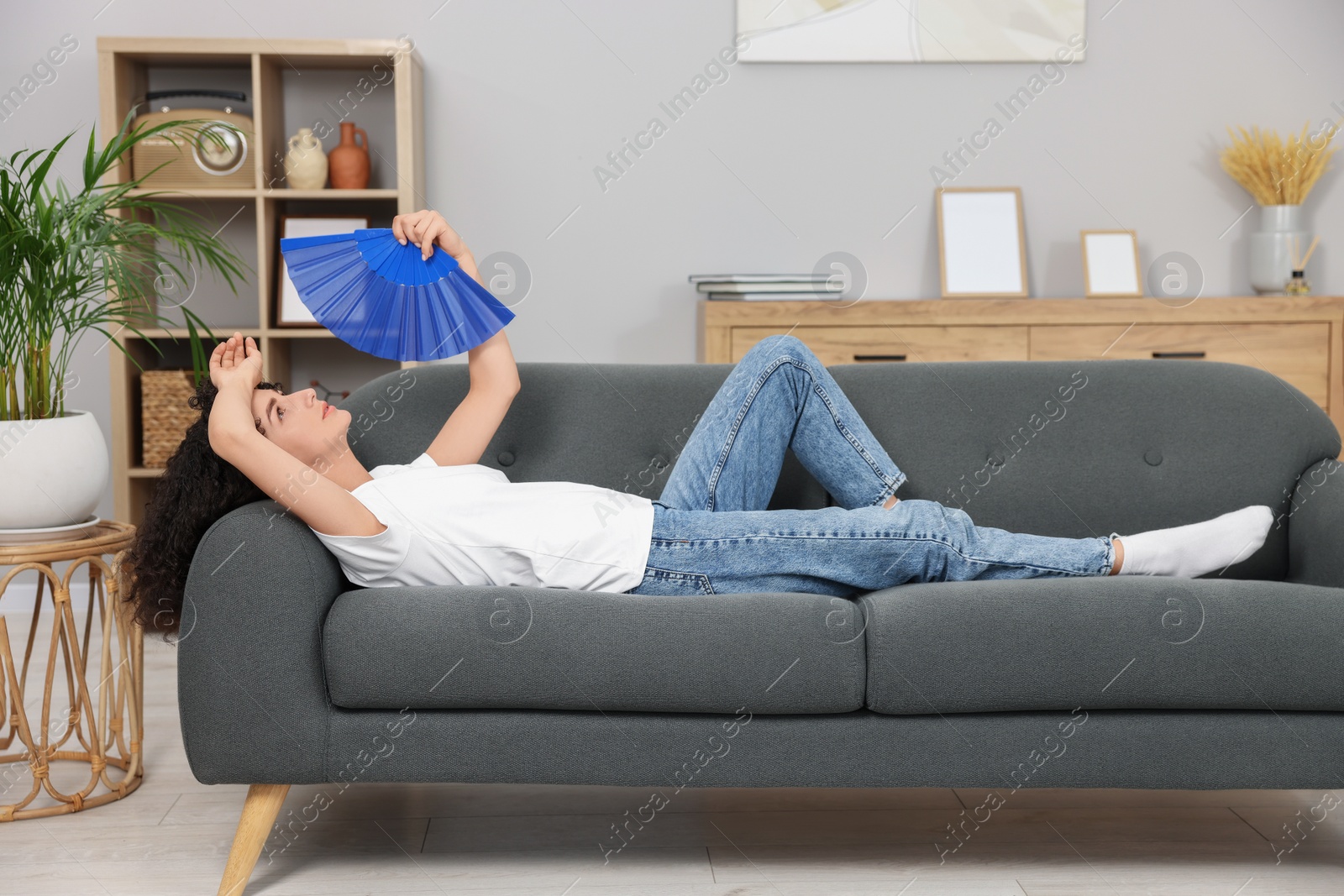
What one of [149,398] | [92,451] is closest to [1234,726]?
[92,451]

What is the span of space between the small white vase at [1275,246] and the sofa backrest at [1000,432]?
153 cm

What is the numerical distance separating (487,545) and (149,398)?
6.54 feet

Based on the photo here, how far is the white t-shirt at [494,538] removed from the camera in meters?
1.80

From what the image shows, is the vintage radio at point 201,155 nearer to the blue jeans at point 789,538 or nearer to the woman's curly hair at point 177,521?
the woman's curly hair at point 177,521

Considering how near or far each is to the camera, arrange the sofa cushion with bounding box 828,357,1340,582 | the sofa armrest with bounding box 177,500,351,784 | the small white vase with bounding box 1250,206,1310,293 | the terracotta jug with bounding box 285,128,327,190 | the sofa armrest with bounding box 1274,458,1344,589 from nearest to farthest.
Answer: the sofa armrest with bounding box 177,500,351,784, the sofa armrest with bounding box 1274,458,1344,589, the sofa cushion with bounding box 828,357,1340,582, the terracotta jug with bounding box 285,128,327,190, the small white vase with bounding box 1250,206,1310,293

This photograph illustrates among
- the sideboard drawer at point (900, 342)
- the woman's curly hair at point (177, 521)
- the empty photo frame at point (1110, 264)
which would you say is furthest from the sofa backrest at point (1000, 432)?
the empty photo frame at point (1110, 264)

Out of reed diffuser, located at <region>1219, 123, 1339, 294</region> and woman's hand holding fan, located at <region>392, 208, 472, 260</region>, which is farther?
reed diffuser, located at <region>1219, 123, 1339, 294</region>

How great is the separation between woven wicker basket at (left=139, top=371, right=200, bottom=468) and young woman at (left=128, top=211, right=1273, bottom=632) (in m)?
1.61

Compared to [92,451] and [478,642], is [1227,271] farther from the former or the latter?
[92,451]

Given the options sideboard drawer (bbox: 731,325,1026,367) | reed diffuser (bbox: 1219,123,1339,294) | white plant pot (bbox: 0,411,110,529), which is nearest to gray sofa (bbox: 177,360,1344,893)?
white plant pot (bbox: 0,411,110,529)

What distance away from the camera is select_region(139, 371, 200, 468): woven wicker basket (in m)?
3.31

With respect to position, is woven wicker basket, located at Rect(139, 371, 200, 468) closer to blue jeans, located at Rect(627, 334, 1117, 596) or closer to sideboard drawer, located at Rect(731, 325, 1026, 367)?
sideboard drawer, located at Rect(731, 325, 1026, 367)

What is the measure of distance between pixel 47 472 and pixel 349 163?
1.71 m

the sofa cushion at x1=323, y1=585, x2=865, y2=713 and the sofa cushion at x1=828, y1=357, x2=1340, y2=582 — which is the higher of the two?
the sofa cushion at x1=828, y1=357, x2=1340, y2=582
